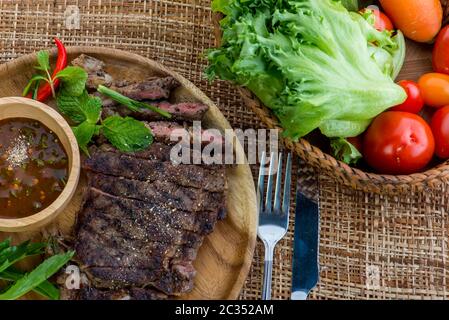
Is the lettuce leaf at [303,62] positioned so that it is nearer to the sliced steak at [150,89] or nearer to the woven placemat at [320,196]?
the sliced steak at [150,89]

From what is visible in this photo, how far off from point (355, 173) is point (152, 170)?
1067 mm

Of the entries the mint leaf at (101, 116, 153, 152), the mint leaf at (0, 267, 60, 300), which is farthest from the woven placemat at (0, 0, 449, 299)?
the mint leaf at (0, 267, 60, 300)

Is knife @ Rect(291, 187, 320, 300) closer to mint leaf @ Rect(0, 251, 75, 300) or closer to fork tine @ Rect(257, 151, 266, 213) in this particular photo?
fork tine @ Rect(257, 151, 266, 213)

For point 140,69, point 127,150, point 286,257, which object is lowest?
point 286,257

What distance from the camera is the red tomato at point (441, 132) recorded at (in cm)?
315

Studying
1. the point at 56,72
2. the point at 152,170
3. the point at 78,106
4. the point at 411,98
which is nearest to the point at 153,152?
the point at 152,170

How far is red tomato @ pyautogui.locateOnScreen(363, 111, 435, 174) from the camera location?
306 cm

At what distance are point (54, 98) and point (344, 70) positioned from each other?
163 centimetres

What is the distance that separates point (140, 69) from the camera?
11.0 ft

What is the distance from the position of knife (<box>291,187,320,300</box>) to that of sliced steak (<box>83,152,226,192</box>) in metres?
0.53

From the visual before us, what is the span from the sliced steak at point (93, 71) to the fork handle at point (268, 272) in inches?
51.2
